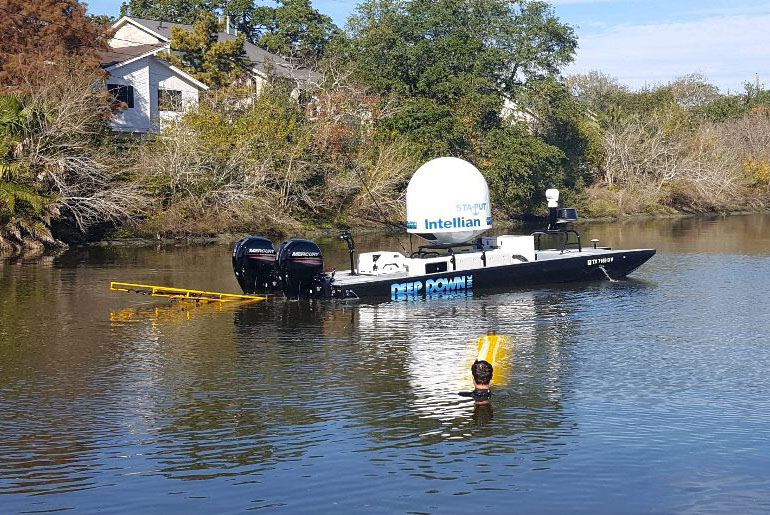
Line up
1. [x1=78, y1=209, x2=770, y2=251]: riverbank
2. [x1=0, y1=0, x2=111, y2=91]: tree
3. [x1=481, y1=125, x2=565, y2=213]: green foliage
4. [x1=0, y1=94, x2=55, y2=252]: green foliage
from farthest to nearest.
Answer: [x1=481, y1=125, x2=565, y2=213]: green foliage → [x1=0, y1=0, x2=111, y2=91]: tree → [x1=78, y1=209, x2=770, y2=251]: riverbank → [x1=0, y1=94, x2=55, y2=252]: green foliage

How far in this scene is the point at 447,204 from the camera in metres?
34.2

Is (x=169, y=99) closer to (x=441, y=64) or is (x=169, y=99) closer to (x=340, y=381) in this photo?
(x=441, y=64)

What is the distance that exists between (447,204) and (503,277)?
3.20m

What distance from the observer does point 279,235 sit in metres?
57.1

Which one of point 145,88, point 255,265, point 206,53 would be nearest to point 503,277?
point 255,265

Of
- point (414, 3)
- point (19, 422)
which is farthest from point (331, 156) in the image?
point (19, 422)

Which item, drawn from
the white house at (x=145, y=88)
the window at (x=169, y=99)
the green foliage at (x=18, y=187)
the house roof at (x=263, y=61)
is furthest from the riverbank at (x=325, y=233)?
the house roof at (x=263, y=61)

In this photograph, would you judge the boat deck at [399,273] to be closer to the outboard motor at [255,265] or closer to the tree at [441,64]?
the outboard motor at [255,265]

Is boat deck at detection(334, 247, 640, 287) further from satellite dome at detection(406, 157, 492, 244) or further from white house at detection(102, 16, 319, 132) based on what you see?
white house at detection(102, 16, 319, 132)

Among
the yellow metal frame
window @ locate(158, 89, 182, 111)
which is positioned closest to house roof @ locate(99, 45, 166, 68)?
window @ locate(158, 89, 182, 111)

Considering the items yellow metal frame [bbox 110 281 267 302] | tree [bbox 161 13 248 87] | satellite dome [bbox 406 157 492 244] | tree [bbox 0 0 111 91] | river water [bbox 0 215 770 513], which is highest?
tree [bbox 161 13 248 87]

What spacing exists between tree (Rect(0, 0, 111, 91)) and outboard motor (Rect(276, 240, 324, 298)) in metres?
27.7

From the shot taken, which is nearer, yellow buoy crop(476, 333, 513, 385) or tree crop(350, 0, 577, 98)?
yellow buoy crop(476, 333, 513, 385)

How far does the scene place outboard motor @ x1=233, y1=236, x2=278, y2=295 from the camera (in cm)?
3130
